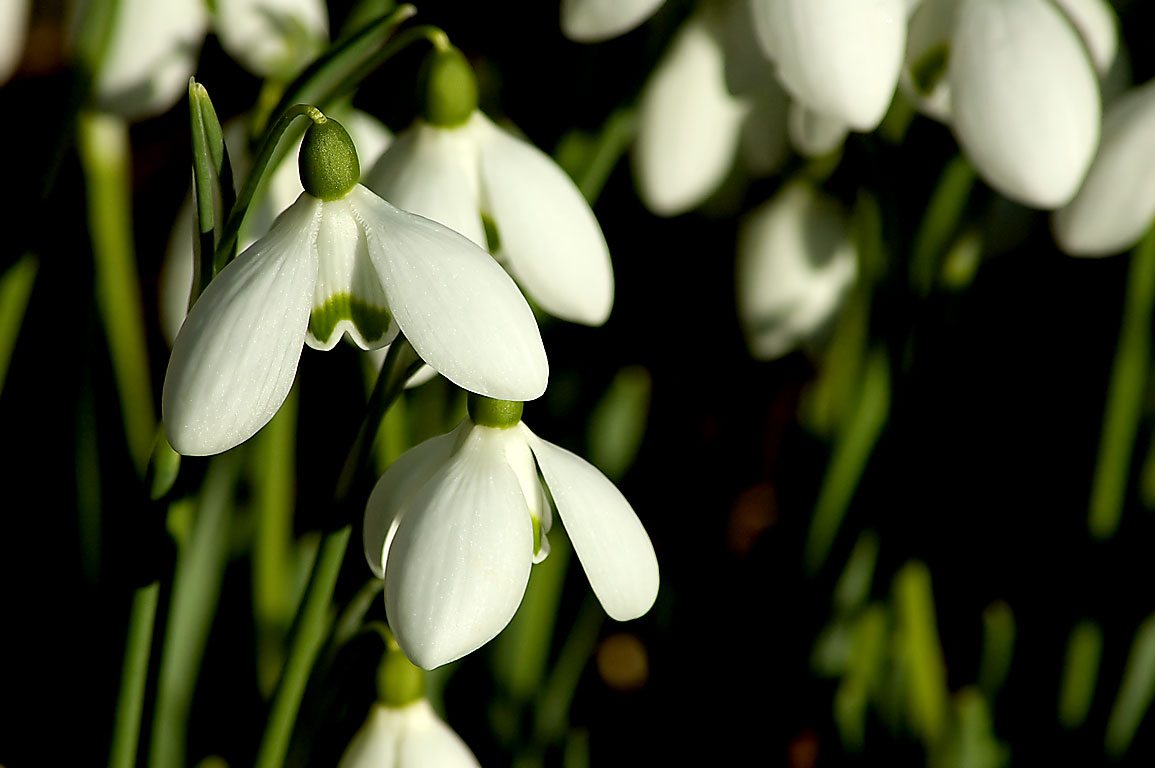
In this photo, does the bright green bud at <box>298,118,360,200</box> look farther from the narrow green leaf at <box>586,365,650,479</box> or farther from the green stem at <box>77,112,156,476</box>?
the narrow green leaf at <box>586,365,650,479</box>

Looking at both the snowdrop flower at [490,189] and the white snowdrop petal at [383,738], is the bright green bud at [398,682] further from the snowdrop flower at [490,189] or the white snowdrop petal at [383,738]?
the snowdrop flower at [490,189]

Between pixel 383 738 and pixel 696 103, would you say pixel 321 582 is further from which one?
pixel 696 103

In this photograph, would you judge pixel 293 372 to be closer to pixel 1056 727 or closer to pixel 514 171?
pixel 514 171

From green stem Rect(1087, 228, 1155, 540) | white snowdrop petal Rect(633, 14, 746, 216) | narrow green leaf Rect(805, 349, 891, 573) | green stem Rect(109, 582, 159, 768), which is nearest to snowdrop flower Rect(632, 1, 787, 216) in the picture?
white snowdrop petal Rect(633, 14, 746, 216)

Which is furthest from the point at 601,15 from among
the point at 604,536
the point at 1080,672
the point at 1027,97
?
the point at 1080,672

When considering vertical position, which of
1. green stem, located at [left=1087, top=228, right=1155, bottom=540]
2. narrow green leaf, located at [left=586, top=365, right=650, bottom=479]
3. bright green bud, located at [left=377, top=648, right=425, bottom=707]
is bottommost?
narrow green leaf, located at [left=586, top=365, right=650, bottom=479]

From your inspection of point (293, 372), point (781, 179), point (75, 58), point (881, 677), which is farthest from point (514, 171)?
point (881, 677)

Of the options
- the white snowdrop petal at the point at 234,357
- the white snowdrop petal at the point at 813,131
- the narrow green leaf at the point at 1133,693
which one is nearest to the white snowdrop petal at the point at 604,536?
the white snowdrop petal at the point at 234,357
